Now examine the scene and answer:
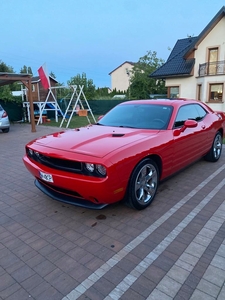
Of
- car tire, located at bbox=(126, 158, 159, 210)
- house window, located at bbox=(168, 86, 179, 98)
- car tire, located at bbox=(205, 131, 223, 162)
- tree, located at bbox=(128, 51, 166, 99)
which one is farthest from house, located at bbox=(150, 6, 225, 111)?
car tire, located at bbox=(126, 158, 159, 210)

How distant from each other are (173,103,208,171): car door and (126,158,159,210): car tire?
626 mm

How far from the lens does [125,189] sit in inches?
117

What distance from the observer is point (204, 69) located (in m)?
19.4

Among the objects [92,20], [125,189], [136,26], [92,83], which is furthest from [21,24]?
[125,189]

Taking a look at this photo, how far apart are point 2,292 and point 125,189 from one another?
164 cm

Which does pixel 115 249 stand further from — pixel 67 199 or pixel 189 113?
pixel 189 113

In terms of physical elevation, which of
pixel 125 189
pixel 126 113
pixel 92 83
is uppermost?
pixel 92 83

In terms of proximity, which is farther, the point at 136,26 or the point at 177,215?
the point at 136,26

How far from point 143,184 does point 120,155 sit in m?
0.72

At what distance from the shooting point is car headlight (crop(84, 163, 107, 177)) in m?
2.69

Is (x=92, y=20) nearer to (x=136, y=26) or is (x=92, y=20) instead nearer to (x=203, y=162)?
(x=136, y=26)

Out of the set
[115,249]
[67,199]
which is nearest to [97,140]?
[67,199]

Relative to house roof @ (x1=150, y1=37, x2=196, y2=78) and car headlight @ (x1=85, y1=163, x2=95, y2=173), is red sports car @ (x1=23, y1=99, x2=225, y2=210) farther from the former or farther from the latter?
house roof @ (x1=150, y1=37, x2=196, y2=78)

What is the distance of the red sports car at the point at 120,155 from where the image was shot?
275cm
